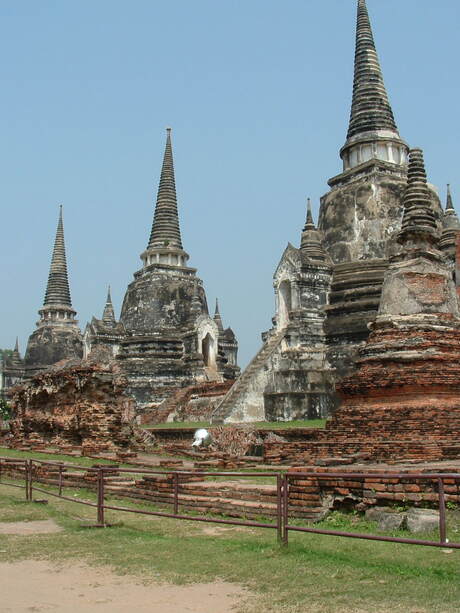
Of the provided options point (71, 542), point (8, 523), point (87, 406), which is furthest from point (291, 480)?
point (87, 406)

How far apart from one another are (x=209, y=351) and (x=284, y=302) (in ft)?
29.8

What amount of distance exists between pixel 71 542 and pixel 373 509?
10.0 ft

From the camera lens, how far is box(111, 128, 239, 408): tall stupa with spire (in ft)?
105

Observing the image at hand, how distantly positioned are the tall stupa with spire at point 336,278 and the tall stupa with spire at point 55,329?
21.5 meters

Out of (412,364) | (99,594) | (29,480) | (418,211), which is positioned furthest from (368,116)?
(99,594)

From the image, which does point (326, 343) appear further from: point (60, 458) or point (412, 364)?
A: point (60, 458)

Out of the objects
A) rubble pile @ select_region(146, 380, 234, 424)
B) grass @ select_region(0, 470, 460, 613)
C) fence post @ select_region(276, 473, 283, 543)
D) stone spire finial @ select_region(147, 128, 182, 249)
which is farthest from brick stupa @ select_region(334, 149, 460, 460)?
stone spire finial @ select_region(147, 128, 182, 249)

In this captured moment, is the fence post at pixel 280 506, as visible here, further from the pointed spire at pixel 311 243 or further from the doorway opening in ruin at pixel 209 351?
the doorway opening in ruin at pixel 209 351

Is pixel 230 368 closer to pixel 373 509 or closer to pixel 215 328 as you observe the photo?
pixel 215 328

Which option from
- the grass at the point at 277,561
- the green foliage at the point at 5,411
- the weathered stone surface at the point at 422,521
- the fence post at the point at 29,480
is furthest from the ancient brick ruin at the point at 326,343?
the green foliage at the point at 5,411

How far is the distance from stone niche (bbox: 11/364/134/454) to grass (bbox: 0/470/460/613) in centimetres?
1088

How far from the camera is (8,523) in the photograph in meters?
8.48

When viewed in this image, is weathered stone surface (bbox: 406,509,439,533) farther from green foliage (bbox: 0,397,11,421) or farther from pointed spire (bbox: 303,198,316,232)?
green foliage (bbox: 0,397,11,421)

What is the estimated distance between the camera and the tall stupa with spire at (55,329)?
43781mm
